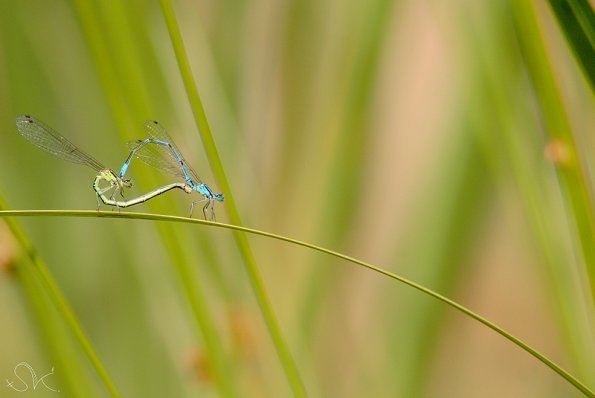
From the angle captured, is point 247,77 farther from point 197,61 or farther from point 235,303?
point 235,303

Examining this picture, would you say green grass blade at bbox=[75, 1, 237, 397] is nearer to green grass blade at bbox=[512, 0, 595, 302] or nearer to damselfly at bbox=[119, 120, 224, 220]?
damselfly at bbox=[119, 120, 224, 220]

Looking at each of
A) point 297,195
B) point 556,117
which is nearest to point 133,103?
point 297,195

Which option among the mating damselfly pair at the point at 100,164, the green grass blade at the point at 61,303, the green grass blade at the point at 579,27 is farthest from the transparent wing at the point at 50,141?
the green grass blade at the point at 579,27

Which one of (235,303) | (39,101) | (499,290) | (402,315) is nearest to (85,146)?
(39,101)

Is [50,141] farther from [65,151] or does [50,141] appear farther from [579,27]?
[579,27]

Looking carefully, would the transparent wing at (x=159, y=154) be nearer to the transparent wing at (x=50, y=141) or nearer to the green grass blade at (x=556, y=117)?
the transparent wing at (x=50, y=141)

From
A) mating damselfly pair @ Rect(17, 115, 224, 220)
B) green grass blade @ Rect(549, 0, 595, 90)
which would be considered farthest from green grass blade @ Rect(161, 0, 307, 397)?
green grass blade @ Rect(549, 0, 595, 90)
